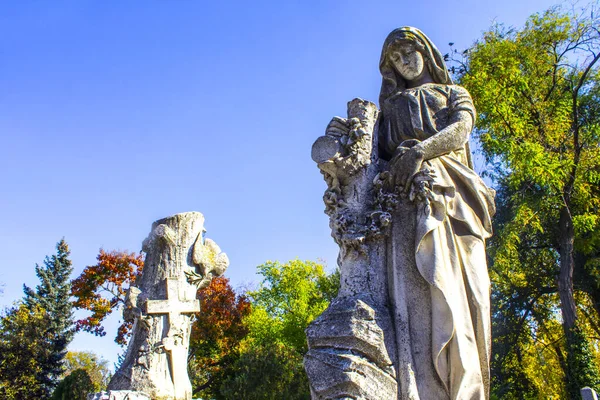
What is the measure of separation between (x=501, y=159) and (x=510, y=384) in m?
8.51

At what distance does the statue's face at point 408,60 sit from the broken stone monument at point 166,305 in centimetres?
489

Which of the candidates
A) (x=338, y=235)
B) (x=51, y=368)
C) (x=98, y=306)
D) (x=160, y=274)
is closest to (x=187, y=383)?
(x=160, y=274)

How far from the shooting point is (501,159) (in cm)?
1694

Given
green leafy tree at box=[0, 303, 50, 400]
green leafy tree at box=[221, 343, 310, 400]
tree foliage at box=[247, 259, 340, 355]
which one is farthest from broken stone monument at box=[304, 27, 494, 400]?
tree foliage at box=[247, 259, 340, 355]

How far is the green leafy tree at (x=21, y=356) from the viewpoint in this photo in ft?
67.8

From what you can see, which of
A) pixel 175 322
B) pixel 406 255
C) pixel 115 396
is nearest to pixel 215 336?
pixel 175 322

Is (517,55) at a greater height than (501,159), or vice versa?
(517,55)

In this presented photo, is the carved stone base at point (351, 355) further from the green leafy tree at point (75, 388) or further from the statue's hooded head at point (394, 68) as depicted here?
the green leafy tree at point (75, 388)

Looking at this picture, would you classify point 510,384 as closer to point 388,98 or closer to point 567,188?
point 567,188

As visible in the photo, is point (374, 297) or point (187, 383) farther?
point (187, 383)

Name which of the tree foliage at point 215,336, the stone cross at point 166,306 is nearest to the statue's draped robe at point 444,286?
the stone cross at point 166,306

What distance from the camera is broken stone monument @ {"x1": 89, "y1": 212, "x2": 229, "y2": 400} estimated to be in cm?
732

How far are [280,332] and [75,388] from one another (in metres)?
17.7

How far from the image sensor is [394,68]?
4375 millimetres
